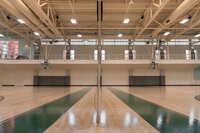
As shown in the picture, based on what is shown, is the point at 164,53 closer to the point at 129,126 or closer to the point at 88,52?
the point at 88,52

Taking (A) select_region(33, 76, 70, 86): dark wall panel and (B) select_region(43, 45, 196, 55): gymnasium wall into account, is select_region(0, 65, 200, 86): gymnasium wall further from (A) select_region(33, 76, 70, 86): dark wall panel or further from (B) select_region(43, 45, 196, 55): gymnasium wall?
(B) select_region(43, 45, 196, 55): gymnasium wall

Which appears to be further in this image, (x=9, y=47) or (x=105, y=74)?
(x=9, y=47)

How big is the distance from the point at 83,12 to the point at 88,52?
1003 centimetres

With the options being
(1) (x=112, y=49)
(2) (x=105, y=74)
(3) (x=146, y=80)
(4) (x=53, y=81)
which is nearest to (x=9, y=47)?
(4) (x=53, y=81)

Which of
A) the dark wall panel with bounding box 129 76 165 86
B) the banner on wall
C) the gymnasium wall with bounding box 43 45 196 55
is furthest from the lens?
the gymnasium wall with bounding box 43 45 196 55

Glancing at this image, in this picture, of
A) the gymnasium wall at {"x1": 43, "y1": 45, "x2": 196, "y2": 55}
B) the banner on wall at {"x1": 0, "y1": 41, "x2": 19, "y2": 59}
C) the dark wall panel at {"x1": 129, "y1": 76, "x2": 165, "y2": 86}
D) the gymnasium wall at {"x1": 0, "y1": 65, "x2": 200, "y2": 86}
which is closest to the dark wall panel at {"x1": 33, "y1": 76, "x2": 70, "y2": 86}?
the gymnasium wall at {"x1": 0, "y1": 65, "x2": 200, "y2": 86}

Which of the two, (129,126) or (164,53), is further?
(164,53)

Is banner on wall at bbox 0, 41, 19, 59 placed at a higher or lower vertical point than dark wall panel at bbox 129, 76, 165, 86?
higher

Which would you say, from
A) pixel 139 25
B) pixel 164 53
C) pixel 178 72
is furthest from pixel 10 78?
pixel 178 72

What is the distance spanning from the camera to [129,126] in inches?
140

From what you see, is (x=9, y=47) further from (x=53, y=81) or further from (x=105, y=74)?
(x=105, y=74)

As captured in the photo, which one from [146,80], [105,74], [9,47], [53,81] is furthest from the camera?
[9,47]

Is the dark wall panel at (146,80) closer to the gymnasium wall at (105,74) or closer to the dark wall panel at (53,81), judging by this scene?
the gymnasium wall at (105,74)

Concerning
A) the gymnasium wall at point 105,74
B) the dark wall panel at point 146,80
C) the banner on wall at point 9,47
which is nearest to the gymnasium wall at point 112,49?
the gymnasium wall at point 105,74
